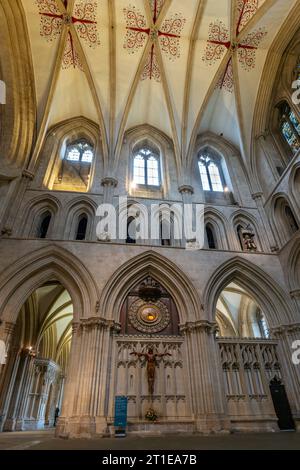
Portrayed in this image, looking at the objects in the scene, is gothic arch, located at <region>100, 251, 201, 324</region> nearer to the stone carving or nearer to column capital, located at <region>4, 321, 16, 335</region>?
the stone carving

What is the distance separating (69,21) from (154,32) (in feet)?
13.1

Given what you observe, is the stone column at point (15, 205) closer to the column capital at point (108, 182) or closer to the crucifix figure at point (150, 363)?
the column capital at point (108, 182)

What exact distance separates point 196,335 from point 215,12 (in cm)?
1445

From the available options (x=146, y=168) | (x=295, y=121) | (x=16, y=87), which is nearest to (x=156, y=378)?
(x=146, y=168)

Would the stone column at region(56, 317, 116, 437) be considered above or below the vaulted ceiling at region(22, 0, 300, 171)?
below

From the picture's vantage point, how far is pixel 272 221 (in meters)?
11.8

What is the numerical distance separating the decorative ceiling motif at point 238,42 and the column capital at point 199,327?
499 inches

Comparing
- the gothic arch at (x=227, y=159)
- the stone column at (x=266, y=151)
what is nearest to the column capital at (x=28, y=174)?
the gothic arch at (x=227, y=159)

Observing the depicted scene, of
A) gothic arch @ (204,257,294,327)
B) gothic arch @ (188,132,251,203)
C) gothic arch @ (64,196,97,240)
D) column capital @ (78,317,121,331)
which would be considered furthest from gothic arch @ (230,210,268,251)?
column capital @ (78,317,121,331)

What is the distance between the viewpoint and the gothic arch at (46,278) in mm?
8555

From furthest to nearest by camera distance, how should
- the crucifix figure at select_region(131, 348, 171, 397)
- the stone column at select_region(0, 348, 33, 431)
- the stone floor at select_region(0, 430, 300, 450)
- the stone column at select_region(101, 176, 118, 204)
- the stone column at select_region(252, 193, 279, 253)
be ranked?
1. the stone column at select_region(101, 176, 118, 204)
2. the stone column at select_region(252, 193, 279, 253)
3. the stone column at select_region(0, 348, 33, 431)
4. the crucifix figure at select_region(131, 348, 171, 397)
5. the stone floor at select_region(0, 430, 300, 450)

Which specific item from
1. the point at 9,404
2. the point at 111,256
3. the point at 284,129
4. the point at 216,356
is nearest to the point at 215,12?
the point at 284,129

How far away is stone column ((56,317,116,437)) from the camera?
6965 mm

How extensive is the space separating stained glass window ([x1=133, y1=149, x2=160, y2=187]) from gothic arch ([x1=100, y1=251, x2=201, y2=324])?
16.6 ft
